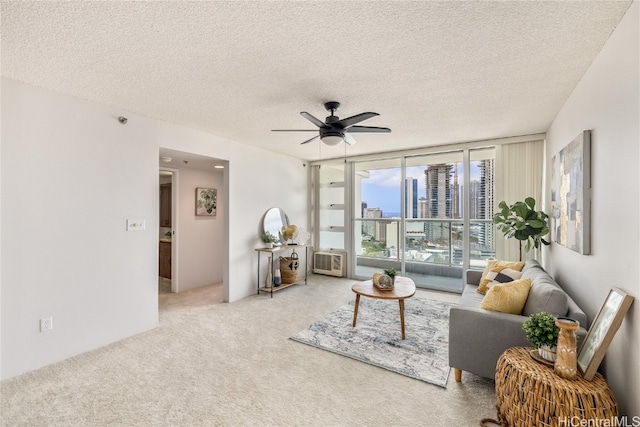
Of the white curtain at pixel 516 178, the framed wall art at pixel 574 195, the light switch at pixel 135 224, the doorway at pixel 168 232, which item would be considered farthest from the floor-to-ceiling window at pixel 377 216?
the light switch at pixel 135 224

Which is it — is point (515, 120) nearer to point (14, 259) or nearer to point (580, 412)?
point (580, 412)

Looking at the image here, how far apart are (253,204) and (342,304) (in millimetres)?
2179

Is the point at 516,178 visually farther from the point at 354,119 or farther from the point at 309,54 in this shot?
the point at 309,54

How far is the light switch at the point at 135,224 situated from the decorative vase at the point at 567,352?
383 centimetres

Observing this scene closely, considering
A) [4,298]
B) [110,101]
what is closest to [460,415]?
[4,298]

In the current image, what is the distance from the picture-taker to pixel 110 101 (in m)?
2.81

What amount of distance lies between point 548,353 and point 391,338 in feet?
5.10

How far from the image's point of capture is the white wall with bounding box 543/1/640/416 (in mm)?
1445

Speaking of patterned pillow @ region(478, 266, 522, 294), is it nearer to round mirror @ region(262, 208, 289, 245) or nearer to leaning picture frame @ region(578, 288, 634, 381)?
leaning picture frame @ region(578, 288, 634, 381)

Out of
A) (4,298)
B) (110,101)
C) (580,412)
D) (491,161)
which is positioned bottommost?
(580,412)

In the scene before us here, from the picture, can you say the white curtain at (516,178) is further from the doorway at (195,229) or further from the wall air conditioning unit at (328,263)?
the doorway at (195,229)

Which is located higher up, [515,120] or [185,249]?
[515,120]

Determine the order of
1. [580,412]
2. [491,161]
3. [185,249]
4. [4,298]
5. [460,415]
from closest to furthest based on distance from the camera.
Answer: [580,412] < [460,415] < [4,298] < [491,161] < [185,249]

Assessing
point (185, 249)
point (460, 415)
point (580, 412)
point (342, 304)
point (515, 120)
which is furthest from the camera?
point (185, 249)
